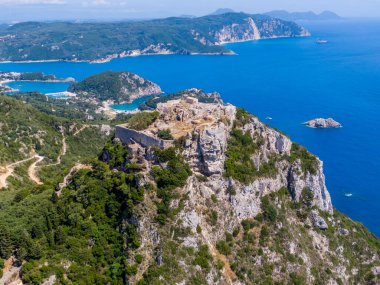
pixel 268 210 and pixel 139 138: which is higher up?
pixel 139 138

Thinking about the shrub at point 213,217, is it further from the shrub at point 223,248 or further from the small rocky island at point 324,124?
the small rocky island at point 324,124

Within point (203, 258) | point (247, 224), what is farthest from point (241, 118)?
point (203, 258)

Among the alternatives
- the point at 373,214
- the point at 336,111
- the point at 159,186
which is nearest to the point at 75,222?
the point at 159,186

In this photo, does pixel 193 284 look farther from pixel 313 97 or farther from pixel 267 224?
pixel 313 97

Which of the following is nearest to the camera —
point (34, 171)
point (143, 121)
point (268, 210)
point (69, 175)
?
point (268, 210)

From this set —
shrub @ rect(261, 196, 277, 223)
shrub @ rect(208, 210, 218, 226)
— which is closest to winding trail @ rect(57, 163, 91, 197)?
shrub @ rect(208, 210, 218, 226)

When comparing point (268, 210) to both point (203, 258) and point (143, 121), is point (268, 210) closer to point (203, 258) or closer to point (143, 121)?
point (203, 258)

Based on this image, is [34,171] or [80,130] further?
[80,130]
